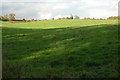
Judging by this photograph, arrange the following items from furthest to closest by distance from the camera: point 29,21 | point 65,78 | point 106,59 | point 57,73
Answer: point 29,21 → point 106,59 → point 57,73 → point 65,78

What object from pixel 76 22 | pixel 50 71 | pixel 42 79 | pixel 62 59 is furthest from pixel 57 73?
pixel 76 22

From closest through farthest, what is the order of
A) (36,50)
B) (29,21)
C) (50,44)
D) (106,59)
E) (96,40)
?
(106,59), (36,50), (50,44), (96,40), (29,21)

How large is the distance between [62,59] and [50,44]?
4.00 m

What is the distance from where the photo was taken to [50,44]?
50.6 feet

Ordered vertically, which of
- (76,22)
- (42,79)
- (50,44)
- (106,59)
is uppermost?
(76,22)

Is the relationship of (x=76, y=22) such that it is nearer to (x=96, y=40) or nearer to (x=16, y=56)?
(x=96, y=40)

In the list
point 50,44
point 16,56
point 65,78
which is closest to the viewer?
point 65,78

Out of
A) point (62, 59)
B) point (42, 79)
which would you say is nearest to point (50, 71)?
point (42, 79)

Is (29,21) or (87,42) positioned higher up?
(29,21)

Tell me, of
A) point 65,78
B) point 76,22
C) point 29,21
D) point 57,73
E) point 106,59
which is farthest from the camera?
point 29,21

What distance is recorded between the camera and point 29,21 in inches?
1144

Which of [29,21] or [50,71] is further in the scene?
[29,21]

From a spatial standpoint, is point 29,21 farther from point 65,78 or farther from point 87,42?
point 65,78

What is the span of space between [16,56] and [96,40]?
868 centimetres
